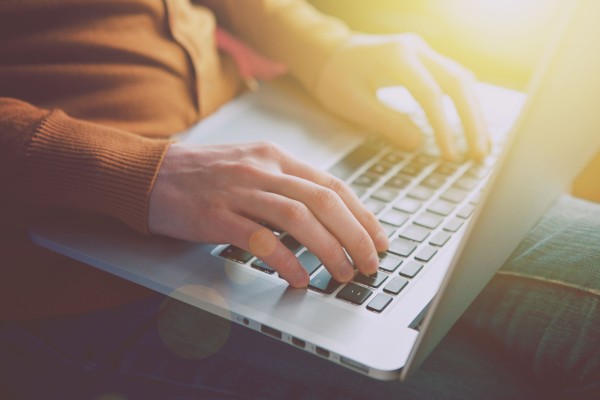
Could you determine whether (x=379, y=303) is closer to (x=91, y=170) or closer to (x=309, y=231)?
(x=309, y=231)

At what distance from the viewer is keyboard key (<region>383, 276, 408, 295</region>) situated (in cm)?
65

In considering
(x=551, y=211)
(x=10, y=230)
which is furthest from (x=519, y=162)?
(x=10, y=230)

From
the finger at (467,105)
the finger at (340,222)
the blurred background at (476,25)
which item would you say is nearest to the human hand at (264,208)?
the finger at (340,222)

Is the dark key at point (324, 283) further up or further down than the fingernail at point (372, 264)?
further down

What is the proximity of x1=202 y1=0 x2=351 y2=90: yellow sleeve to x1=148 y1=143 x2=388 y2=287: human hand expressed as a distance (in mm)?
406

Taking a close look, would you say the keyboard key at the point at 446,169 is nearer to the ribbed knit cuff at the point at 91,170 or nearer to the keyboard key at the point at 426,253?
the keyboard key at the point at 426,253

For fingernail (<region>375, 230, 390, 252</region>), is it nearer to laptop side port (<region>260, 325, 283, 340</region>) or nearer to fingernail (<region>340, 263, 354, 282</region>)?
fingernail (<region>340, 263, 354, 282</region>)

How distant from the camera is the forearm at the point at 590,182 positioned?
1.36 metres

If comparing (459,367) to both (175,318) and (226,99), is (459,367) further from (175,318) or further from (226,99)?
(226,99)

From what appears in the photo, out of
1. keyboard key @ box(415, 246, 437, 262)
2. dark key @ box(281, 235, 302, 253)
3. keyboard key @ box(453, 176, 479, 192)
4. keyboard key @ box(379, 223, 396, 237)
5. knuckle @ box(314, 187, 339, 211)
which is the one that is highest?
knuckle @ box(314, 187, 339, 211)

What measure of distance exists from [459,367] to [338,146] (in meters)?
0.42

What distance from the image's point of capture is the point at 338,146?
3.19ft

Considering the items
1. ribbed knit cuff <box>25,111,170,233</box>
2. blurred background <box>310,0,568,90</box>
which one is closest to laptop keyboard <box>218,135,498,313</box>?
ribbed knit cuff <box>25,111,170,233</box>

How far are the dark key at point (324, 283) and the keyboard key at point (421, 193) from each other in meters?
0.24
